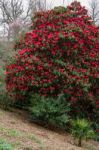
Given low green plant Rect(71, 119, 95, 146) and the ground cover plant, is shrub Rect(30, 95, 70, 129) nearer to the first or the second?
the ground cover plant

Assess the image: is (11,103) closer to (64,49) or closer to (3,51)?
(64,49)

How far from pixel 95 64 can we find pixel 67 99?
1.52 meters

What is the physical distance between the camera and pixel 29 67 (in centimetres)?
1278

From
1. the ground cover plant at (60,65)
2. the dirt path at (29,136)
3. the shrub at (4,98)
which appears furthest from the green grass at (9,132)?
the shrub at (4,98)

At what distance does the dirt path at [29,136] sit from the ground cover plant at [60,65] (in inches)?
40.3

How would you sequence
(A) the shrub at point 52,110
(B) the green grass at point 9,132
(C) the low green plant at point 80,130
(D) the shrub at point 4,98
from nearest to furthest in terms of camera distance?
(B) the green grass at point 9,132
(C) the low green plant at point 80,130
(A) the shrub at point 52,110
(D) the shrub at point 4,98

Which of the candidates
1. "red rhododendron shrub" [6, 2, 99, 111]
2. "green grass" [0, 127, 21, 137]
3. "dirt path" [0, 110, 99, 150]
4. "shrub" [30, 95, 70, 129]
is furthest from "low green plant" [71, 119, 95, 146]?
"green grass" [0, 127, 21, 137]

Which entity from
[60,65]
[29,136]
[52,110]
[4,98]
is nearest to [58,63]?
[60,65]

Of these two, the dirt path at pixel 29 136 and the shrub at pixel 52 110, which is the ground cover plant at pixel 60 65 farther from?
the dirt path at pixel 29 136

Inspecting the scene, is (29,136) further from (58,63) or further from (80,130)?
(58,63)

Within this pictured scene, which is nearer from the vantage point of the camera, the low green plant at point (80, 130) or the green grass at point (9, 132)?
the green grass at point (9, 132)

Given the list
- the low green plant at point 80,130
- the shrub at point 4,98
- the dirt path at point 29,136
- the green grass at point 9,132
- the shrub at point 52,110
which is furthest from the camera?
the shrub at point 4,98

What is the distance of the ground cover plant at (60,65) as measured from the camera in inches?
504

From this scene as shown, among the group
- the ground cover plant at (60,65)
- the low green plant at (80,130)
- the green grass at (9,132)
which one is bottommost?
the low green plant at (80,130)
